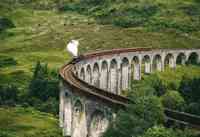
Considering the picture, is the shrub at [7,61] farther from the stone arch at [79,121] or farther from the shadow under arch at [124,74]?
the stone arch at [79,121]

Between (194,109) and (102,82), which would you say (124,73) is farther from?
(194,109)

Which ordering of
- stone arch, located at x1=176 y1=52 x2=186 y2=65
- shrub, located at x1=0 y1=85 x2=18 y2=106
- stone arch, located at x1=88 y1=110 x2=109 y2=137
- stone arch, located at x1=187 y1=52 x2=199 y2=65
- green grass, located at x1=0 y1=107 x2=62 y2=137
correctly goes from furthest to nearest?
stone arch, located at x1=187 y1=52 x2=199 y2=65 → stone arch, located at x1=176 y1=52 x2=186 y2=65 → shrub, located at x1=0 y1=85 x2=18 y2=106 → green grass, located at x1=0 y1=107 x2=62 y2=137 → stone arch, located at x1=88 y1=110 x2=109 y2=137

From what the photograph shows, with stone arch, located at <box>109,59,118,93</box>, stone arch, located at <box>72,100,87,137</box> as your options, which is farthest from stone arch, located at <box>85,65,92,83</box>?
stone arch, located at <box>72,100,87,137</box>

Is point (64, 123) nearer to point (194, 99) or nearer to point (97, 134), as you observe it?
point (97, 134)

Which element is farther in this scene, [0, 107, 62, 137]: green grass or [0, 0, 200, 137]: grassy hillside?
[0, 0, 200, 137]: grassy hillside

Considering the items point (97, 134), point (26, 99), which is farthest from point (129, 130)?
point (26, 99)

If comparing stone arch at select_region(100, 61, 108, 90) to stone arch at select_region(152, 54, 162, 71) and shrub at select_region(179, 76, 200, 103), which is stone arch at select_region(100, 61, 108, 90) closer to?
shrub at select_region(179, 76, 200, 103)
